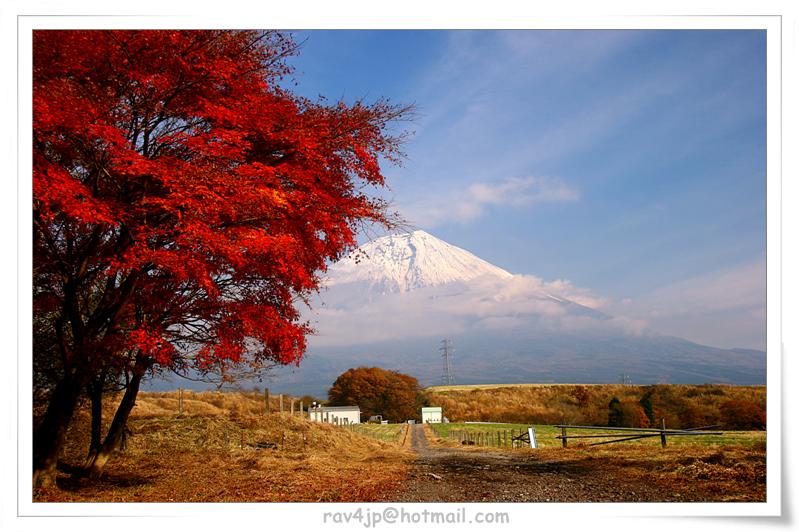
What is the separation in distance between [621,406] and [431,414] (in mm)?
9656

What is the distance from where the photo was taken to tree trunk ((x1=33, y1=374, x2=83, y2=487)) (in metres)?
9.13

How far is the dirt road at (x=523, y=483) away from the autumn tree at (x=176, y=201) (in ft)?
9.55

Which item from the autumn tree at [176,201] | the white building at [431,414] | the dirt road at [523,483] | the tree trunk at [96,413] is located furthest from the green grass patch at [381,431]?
the autumn tree at [176,201]

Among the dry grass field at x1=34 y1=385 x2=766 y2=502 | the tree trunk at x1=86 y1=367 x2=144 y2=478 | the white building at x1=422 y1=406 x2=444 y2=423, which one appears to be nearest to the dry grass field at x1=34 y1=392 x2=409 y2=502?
the dry grass field at x1=34 y1=385 x2=766 y2=502

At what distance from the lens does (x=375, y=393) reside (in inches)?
1061

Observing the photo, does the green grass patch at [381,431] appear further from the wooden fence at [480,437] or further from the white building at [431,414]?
the white building at [431,414]

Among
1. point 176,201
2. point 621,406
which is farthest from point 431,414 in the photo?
point 176,201

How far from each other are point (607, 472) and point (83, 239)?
8973 millimetres
